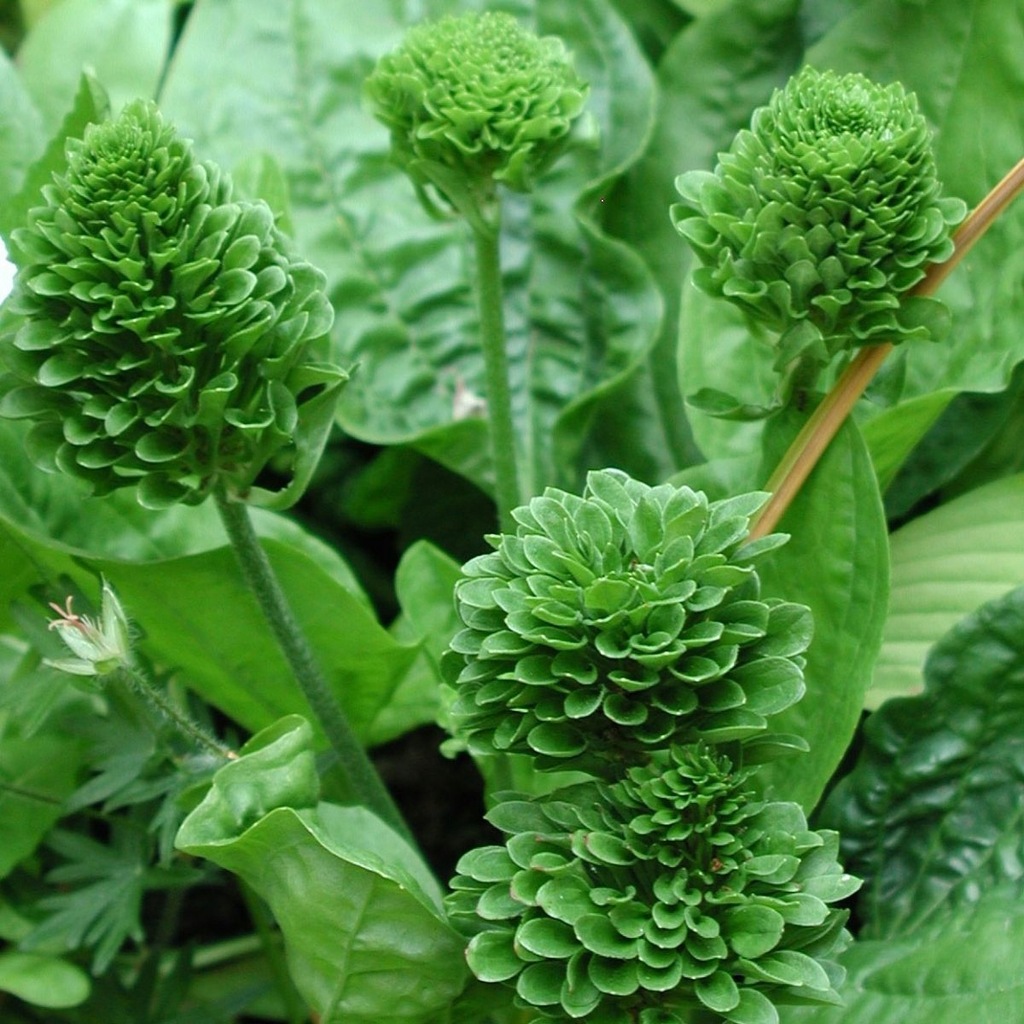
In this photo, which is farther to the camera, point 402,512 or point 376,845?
point 402,512

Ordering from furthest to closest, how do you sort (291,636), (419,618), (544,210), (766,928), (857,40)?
(544,210)
(857,40)
(419,618)
(291,636)
(766,928)

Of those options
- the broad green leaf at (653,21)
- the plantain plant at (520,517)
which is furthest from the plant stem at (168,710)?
the broad green leaf at (653,21)

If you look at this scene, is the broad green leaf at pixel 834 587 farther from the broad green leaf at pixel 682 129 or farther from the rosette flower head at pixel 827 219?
the broad green leaf at pixel 682 129

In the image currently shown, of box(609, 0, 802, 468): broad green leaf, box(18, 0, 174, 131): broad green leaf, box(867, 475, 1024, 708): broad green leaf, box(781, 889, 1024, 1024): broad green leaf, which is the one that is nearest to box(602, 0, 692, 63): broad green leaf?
box(609, 0, 802, 468): broad green leaf

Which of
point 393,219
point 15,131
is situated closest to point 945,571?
point 393,219

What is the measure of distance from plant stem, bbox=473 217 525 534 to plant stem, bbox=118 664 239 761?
0.19m

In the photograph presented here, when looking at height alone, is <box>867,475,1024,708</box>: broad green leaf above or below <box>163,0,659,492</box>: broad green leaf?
below

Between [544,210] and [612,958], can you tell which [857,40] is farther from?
[612,958]

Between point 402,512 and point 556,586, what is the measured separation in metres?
0.60

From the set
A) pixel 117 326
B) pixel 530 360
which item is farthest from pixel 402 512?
pixel 117 326

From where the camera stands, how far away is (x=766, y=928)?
0.47 metres

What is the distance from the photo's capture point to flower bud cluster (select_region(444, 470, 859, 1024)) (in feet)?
1.56

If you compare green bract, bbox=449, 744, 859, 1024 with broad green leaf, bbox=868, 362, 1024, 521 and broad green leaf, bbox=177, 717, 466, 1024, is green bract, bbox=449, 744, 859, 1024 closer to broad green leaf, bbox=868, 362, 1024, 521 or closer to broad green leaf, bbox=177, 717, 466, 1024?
broad green leaf, bbox=177, 717, 466, 1024

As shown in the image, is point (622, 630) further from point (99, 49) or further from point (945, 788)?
point (99, 49)
